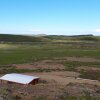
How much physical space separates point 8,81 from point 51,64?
89.9 feet

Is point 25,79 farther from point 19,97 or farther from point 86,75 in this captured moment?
point 86,75

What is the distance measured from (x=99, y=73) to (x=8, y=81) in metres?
20.0

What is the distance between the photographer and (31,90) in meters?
18.2

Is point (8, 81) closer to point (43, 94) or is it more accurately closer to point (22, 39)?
point (43, 94)

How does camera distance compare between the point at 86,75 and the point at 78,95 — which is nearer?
the point at 78,95

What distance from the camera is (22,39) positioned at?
173 m

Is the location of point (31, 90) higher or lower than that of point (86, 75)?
higher

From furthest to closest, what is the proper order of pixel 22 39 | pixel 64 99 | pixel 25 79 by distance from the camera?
1. pixel 22 39
2. pixel 25 79
3. pixel 64 99

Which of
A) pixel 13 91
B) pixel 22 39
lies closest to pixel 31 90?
pixel 13 91

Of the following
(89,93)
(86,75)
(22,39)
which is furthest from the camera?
(22,39)

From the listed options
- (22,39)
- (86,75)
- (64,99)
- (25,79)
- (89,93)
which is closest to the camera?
(64,99)

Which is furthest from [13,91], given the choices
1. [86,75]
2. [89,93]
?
[86,75]

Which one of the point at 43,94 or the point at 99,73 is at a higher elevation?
the point at 43,94

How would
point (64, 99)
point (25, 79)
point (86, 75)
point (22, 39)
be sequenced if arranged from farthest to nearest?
point (22, 39)
point (86, 75)
point (25, 79)
point (64, 99)
